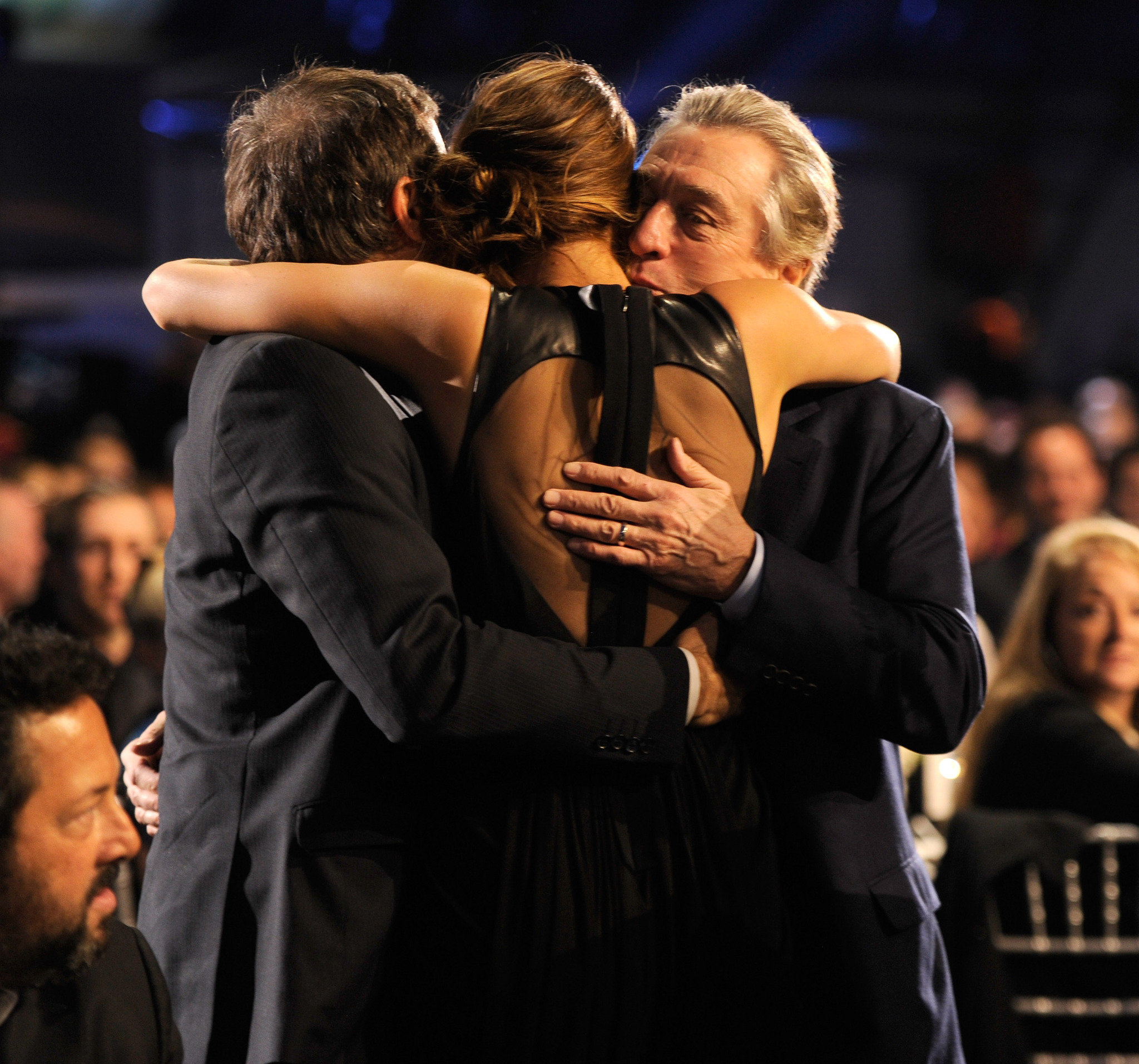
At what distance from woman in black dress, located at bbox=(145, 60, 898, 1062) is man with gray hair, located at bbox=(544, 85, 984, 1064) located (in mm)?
63

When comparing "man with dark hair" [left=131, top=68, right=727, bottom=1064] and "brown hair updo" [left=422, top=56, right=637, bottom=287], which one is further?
"brown hair updo" [left=422, top=56, right=637, bottom=287]

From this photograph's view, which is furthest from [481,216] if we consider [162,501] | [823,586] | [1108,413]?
[1108,413]

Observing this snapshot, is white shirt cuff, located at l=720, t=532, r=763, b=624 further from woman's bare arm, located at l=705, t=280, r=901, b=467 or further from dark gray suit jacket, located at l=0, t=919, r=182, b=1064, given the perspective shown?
dark gray suit jacket, located at l=0, t=919, r=182, b=1064

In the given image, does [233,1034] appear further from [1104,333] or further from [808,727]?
[1104,333]

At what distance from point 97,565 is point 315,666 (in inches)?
102

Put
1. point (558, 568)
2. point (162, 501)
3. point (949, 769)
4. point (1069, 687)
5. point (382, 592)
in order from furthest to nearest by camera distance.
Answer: point (162, 501)
point (949, 769)
point (1069, 687)
point (558, 568)
point (382, 592)

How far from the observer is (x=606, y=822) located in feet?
5.12

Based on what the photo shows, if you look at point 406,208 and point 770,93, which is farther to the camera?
point 770,93

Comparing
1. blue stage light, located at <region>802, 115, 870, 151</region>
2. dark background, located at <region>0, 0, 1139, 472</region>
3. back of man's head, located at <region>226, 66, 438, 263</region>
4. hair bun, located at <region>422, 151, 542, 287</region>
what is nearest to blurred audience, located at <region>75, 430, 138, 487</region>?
dark background, located at <region>0, 0, 1139, 472</region>

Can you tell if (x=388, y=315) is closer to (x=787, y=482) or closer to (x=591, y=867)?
(x=787, y=482)

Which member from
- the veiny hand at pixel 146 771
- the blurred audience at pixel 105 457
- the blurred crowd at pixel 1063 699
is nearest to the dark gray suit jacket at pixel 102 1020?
the veiny hand at pixel 146 771

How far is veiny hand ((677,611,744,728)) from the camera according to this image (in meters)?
1.59

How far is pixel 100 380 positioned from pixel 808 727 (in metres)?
8.73

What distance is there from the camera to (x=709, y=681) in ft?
5.22
